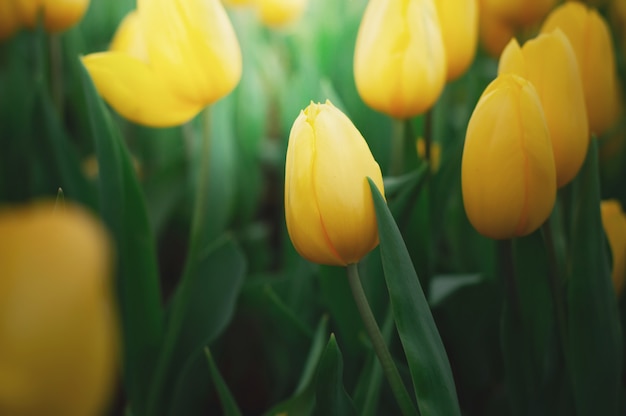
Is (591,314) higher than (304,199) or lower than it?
lower

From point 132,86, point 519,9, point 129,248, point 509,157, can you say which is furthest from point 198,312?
point 519,9

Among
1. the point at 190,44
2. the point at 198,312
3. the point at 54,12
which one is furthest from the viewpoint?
the point at 54,12

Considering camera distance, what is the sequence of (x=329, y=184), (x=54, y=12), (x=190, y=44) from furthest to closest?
(x=54, y=12) → (x=190, y=44) → (x=329, y=184)

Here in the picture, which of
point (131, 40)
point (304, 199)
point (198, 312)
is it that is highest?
point (131, 40)

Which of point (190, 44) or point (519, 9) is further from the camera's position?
point (519, 9)

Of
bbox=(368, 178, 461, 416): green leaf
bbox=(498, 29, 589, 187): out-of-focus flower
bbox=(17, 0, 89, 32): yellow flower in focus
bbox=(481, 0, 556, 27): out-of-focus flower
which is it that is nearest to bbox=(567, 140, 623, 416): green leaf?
bbox=(498, 29, 589, 187): out-of-focus flower

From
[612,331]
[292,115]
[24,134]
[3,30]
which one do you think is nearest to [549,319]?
[612,331]

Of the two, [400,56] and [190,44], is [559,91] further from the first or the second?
[190,44]

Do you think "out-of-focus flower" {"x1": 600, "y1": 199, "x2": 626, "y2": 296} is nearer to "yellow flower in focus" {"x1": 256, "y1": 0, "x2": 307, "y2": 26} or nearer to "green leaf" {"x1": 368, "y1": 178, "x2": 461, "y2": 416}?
"green leaf" {"x1": 368, "y1": 178, "x2": 461, "y2": 416}
